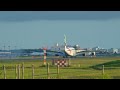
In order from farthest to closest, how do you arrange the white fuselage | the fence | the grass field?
the white fuselage < the grass field < the fence

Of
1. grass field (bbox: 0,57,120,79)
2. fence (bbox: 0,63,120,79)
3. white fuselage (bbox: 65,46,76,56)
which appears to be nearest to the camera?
fence (bbox: 0,63,120,79)

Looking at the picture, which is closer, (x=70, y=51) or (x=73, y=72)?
(x=73, y=72)

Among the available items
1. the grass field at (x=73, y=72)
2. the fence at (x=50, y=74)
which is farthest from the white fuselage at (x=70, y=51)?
the fence at (x=50, y=74)

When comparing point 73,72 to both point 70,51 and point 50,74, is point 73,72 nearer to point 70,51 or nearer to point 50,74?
point 50,74

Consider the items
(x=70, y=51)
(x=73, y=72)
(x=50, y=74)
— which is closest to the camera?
(x=50, y=74)

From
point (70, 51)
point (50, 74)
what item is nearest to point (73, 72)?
point (50, 74)

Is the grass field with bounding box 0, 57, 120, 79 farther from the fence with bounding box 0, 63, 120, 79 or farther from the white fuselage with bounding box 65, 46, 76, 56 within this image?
the white fuselage with bounding box 65, 46, 76, 56

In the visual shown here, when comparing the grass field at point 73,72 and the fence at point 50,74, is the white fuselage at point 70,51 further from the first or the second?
the fence at point 50,74

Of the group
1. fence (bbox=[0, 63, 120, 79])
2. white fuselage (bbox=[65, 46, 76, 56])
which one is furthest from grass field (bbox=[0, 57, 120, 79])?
white fuselage (bbox=[65, 46, 76, 56])

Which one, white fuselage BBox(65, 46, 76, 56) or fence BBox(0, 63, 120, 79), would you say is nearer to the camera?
fence BBox(0, 63, 120, 79)
